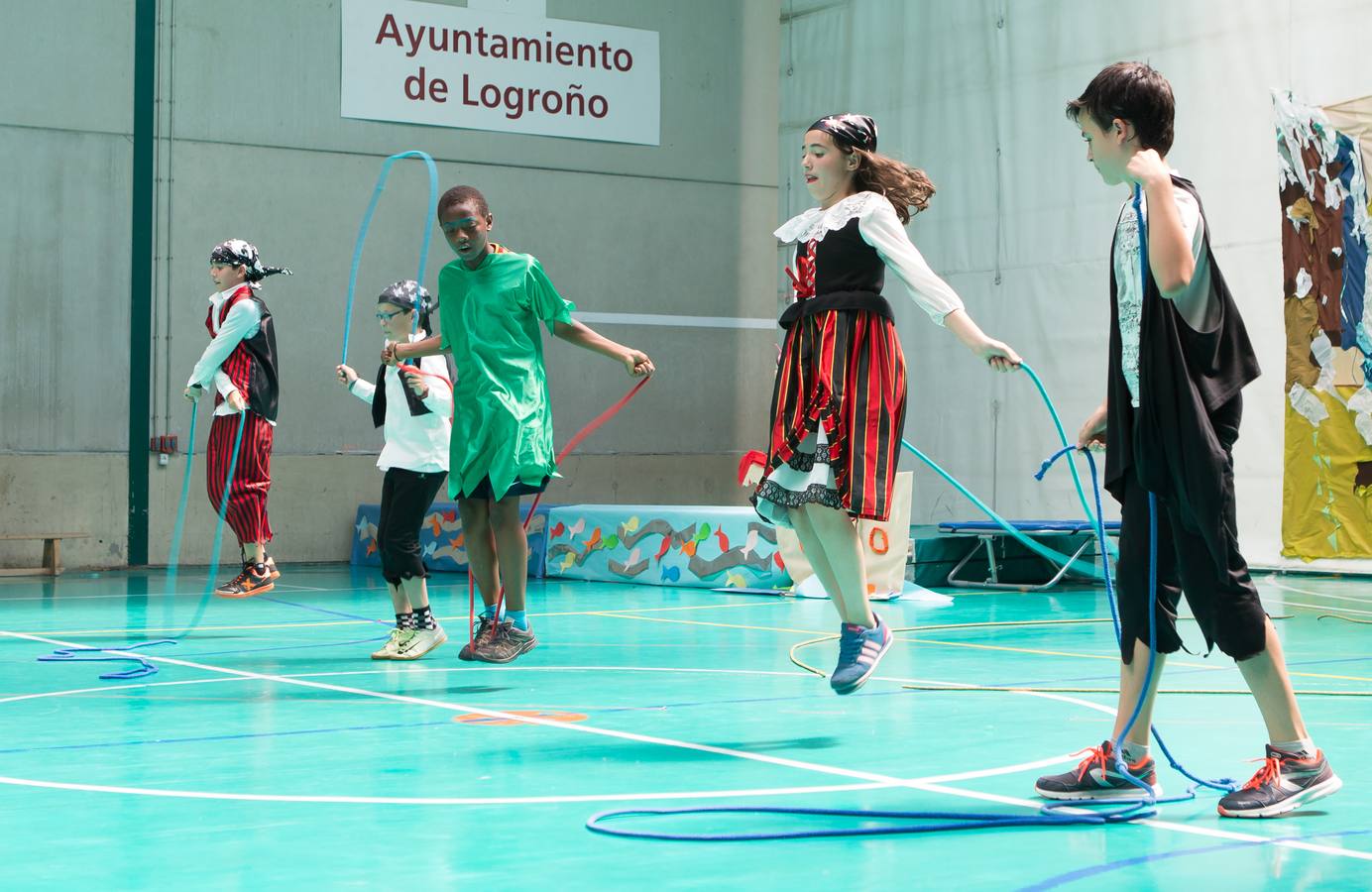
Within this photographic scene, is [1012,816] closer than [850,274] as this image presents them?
Yes

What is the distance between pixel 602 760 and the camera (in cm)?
392

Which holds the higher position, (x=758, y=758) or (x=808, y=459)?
(x=808, y=459)

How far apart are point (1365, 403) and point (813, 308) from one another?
278 inches

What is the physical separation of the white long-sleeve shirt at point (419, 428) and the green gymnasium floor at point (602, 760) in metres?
0.73

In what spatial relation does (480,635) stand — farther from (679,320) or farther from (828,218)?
(679,320)

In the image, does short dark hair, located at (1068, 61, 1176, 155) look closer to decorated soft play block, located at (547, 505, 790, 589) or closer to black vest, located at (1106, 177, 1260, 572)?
black vest, located at (1106, 177, 1260, 572)

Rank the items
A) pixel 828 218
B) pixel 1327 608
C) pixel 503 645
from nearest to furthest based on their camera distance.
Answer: pixel 828 218 → pixel 503 645 → pixel 1327 608

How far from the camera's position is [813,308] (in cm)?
459

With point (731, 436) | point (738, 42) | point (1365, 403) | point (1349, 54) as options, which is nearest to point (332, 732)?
point (1365, 403)

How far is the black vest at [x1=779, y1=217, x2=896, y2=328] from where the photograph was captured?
454 centimetres

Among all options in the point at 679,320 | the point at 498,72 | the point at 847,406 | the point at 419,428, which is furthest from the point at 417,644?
the point at 679,320

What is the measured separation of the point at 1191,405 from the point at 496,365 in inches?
120

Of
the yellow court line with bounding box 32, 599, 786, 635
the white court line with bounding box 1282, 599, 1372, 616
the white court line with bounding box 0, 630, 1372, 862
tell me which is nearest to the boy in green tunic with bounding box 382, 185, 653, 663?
the white court line with bounding box 0, 630, 1372, 862

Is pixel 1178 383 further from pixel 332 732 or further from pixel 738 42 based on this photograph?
pixel 738 42
